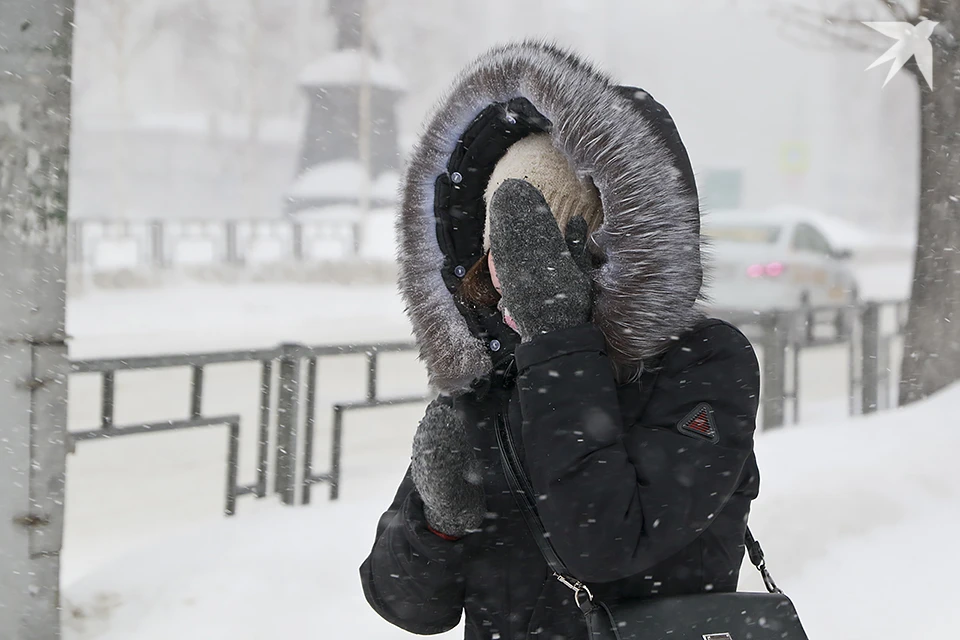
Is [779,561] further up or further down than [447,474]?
further down

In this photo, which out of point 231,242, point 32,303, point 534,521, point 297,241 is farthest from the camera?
point 297,241

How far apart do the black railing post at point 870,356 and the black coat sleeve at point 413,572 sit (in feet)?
22.4

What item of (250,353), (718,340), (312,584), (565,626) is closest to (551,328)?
(718,340)

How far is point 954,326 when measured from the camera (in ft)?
17.3

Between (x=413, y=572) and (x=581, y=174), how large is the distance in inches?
27.0

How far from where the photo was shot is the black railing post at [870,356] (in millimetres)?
7797

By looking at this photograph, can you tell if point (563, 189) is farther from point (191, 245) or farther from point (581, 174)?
point (191, 245)

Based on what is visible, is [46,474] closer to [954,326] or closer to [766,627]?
[766,627]

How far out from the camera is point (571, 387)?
1.34 metres

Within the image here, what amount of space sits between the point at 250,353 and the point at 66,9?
2078mm

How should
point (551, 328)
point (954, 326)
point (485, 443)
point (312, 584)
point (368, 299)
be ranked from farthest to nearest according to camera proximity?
point (368, 299) < point (954, 326) < point (312, 584) < point (485, 443) < point (551, 328)

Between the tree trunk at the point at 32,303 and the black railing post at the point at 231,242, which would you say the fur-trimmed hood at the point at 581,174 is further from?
the black railing post at the point at 231,242

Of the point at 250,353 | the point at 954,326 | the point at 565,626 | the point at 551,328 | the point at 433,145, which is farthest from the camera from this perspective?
the point at 954,326

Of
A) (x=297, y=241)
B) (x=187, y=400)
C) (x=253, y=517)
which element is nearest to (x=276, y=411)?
(x=253, y=517)
